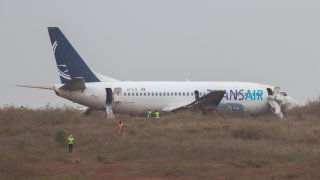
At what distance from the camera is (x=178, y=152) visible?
31.5 meters

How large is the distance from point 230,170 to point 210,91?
27468mm

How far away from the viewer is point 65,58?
1900 inches

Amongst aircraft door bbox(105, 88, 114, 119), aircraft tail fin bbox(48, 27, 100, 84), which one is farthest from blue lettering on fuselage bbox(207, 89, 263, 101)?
aircraft tail fin bbox(48, 27, 100, 84)

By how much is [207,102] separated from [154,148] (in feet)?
64.5

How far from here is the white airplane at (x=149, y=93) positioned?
48.3 metres

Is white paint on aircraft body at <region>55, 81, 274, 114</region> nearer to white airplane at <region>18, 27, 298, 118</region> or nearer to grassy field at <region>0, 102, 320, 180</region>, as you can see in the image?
white airplane at <region>18, 27, 298, 118</region>

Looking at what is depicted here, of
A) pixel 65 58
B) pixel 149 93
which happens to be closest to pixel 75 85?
pixel 65 58

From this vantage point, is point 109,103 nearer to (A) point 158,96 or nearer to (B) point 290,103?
(A) point 158,96

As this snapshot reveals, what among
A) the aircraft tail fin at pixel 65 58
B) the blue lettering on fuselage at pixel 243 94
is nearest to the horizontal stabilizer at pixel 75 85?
the aircraft tail fin at pixel 65 58

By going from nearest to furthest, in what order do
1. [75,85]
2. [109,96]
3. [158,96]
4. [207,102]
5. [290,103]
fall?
[75,85] < [109,96] < [158,96] < [207,102] < [290,103]

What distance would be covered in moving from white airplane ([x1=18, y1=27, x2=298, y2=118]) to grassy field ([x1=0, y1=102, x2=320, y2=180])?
138 centimetres

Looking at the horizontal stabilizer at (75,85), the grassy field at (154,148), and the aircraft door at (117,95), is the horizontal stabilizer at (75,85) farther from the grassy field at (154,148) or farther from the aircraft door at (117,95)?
the aircraft door at (117,95)

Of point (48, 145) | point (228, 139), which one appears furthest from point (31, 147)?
point (228, 139)

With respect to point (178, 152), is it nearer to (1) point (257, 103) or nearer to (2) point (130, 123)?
(2) point (130, 123)
